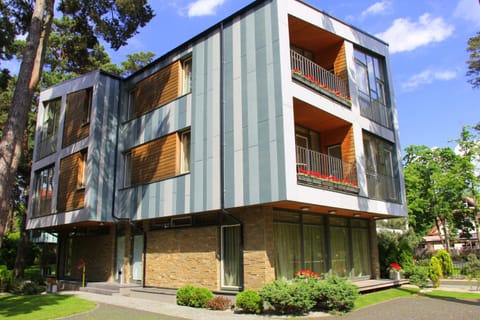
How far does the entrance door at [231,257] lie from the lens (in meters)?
13.1

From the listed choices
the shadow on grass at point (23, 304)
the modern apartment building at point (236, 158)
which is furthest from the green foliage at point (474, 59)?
the shadow on grass at point (23, 304)

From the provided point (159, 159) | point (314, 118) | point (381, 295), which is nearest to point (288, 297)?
point (381, 295)

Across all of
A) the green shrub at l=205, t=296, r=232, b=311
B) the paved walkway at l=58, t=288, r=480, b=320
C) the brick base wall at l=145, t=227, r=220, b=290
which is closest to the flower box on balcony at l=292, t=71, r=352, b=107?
the brick base wall at l=145, t=227, r=220, b=290

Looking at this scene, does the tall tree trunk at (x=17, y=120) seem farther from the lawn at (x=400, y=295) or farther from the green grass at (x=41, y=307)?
the lawn at (x=400, y=295)

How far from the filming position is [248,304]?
11.2m

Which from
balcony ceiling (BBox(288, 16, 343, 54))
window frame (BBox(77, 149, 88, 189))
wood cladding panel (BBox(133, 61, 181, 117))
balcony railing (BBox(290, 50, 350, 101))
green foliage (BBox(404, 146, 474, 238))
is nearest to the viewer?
balcony ceiling (BBox(288, 16, 343, 54))

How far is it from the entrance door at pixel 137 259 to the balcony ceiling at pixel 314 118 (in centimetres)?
895

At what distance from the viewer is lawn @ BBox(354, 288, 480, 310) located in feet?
42.6

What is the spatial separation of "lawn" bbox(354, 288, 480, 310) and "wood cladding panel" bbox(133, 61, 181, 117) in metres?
10.7

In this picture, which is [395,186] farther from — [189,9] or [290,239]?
[189,9]

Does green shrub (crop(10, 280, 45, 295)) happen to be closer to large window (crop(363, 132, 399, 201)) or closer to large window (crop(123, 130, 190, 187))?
large window (crop(123, 130, 190, 187))

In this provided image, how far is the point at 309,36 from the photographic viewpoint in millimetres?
15406

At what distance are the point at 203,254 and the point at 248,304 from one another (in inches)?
133

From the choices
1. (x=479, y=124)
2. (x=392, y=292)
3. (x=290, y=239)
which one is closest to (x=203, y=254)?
(x=290, y=239)
